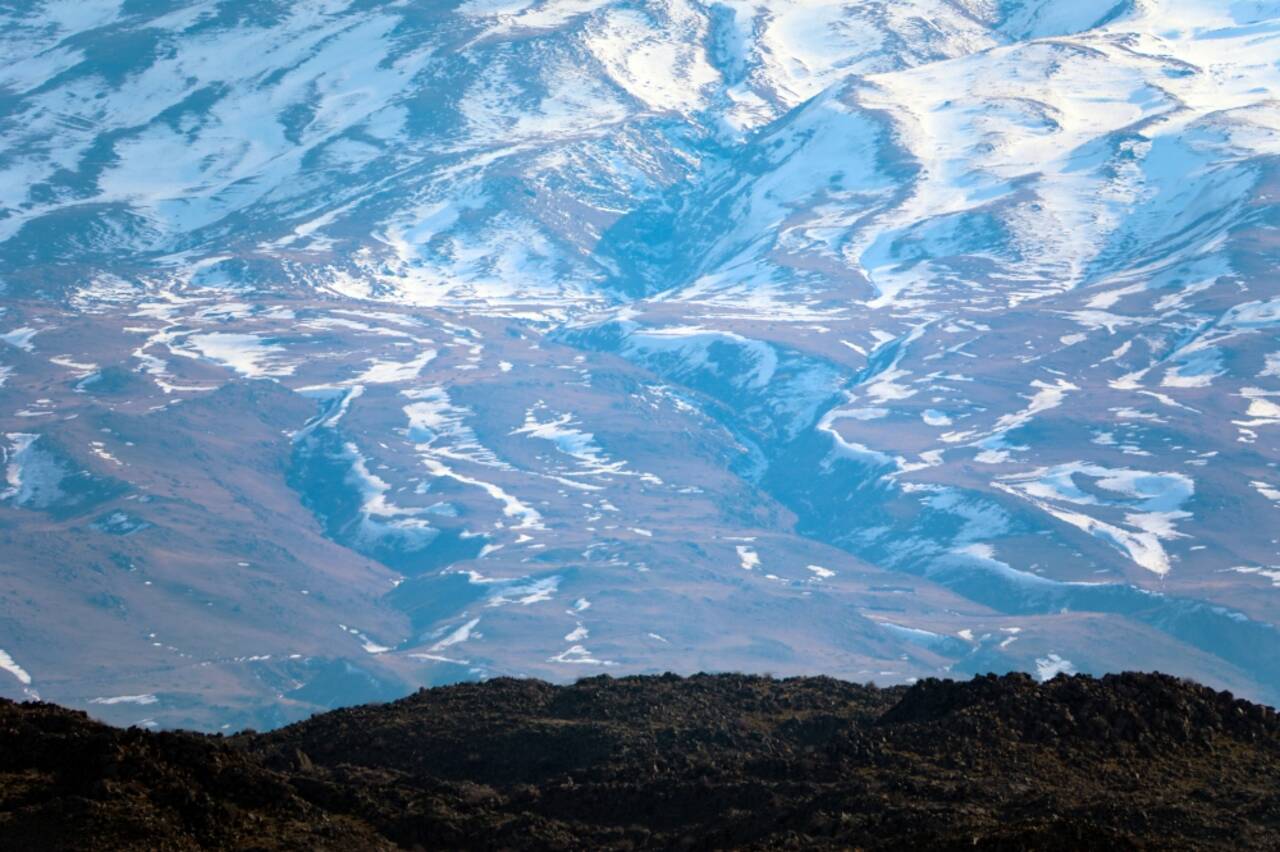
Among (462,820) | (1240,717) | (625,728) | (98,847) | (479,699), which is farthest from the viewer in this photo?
(479,699)

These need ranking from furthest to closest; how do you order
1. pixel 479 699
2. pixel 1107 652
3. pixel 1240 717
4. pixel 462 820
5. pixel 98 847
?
pixel 1107 652 → pixel 479 699 → pixel 1240 717 → pixel 462 820 → pixel 98 847

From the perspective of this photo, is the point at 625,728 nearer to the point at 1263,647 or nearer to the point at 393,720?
the point at 393,720

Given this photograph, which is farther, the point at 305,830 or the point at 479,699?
the point at 479,699

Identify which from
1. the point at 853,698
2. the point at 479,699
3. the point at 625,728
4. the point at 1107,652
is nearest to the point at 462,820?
the point at 625,728

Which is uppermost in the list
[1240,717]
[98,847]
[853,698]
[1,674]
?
[98,847]

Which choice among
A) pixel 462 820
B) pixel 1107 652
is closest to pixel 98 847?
pixel 462 820

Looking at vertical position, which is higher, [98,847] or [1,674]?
[98,847]

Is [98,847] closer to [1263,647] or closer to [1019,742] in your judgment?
[1019,742]
